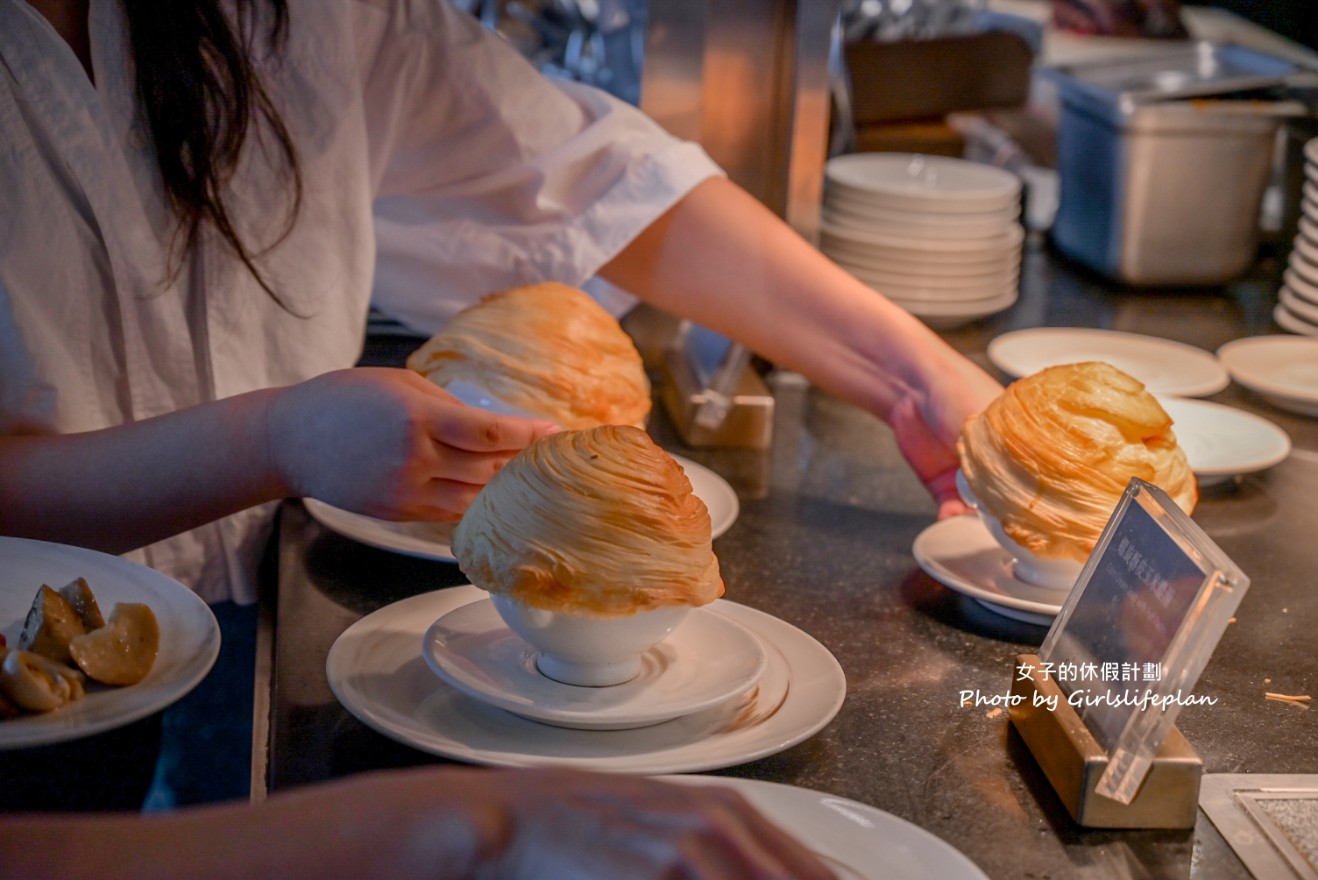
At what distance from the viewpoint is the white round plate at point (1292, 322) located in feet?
6.57

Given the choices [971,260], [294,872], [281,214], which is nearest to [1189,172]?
[971,260]

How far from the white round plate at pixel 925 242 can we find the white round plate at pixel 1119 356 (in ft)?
0.53

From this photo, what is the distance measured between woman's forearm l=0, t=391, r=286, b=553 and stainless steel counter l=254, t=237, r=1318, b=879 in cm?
12

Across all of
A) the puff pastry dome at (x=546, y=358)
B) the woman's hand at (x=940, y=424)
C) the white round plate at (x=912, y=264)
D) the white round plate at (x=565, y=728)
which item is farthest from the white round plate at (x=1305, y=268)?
the white round plate at (x=565, y=728)

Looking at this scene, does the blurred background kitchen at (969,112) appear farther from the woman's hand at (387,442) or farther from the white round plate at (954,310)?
the woman's hand at (387,442)

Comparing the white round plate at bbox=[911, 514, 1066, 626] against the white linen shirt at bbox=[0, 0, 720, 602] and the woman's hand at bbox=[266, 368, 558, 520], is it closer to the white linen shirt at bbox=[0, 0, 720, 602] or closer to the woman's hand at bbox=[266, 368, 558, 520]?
the woman's hand at bbox=[266, 368, 558, 520]

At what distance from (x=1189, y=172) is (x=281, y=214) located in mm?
1497

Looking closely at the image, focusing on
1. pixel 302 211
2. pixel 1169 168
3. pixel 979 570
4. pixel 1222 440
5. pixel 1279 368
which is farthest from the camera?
pixel 1169 168

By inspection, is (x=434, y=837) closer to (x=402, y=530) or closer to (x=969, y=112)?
(x=402, y=530)

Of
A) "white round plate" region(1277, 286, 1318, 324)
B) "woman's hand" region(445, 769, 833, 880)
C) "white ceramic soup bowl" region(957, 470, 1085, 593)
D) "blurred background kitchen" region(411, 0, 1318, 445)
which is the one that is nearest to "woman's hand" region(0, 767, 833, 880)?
"woman's hand" region(445, 769, 833, 880)

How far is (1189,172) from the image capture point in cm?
217

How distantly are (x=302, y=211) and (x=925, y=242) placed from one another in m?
0.97

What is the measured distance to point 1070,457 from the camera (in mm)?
1094

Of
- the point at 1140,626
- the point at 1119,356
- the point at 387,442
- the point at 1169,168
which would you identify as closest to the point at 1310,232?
the point at 1169,168
